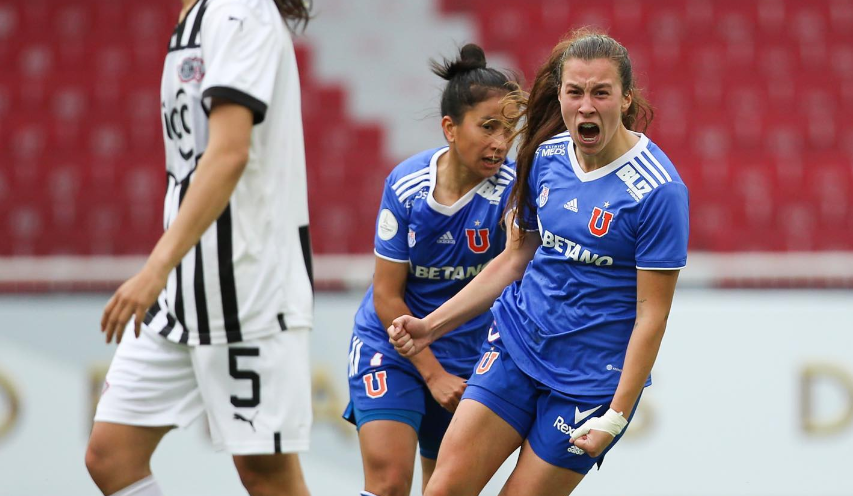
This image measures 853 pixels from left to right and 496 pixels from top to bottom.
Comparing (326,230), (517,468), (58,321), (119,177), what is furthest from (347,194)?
(517,468)

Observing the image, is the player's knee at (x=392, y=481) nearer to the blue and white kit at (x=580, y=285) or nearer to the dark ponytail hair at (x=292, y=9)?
the blue and white kit at (x=580, y=285)

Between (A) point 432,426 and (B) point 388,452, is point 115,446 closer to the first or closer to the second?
(B) point 388,452

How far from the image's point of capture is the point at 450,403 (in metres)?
4.09

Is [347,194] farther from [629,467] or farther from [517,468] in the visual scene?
[517,468]

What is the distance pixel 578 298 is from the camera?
3.50 meters

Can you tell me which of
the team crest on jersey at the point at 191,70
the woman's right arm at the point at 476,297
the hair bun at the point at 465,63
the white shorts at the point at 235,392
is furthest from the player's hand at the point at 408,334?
the team crest on jersey at the point at 191,70

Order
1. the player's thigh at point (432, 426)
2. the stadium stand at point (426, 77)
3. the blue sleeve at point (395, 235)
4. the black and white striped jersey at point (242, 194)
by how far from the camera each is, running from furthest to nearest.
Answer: the stadium stand at point (426, 77) < the player's thigh at point (432, 426) < the blue sleeve at point (395, 235) < the black and white striped jersey at point (242, 194)

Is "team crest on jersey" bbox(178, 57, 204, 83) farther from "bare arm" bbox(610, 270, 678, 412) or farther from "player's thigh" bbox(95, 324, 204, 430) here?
"bare arm" bbox(610, 270, 678, 412)

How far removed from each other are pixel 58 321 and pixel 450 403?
3.20 m

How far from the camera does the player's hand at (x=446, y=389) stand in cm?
408

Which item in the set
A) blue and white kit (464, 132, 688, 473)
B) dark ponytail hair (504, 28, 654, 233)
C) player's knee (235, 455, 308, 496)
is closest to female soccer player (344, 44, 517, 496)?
dark ponytail hair (504, 28, 654, 233)

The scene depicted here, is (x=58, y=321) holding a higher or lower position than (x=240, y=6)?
lower

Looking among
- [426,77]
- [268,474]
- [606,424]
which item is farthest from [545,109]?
[426,77]

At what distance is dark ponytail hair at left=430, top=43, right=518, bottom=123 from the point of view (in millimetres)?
4133
